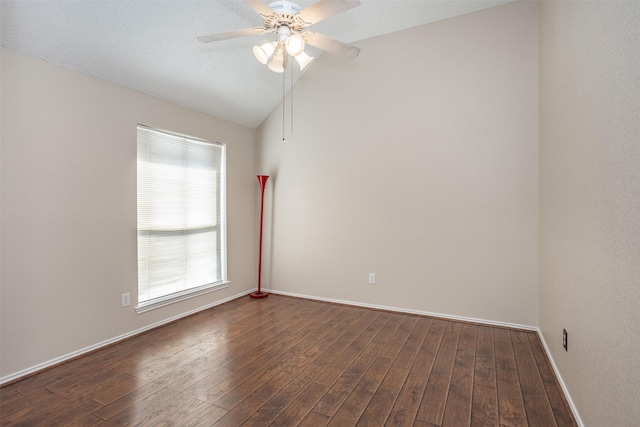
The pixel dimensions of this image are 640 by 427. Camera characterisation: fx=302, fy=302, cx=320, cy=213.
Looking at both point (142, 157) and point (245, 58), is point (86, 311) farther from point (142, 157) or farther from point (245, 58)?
point (245, 58)

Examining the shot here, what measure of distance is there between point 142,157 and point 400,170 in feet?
9.07

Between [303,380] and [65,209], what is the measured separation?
2.30m

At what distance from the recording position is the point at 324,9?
1.89 metres

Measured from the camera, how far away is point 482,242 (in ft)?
10.3

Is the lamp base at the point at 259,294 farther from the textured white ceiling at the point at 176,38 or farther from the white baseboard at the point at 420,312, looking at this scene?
the textured white ceiling at the point at 176,38

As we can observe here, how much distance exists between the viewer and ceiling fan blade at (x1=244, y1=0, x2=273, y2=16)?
6.11ft

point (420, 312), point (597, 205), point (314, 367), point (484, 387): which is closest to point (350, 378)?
point (314, 367)

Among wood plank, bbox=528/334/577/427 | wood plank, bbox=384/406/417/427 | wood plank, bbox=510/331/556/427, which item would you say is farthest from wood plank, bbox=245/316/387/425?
wood plank, bbox=528/334/577/427

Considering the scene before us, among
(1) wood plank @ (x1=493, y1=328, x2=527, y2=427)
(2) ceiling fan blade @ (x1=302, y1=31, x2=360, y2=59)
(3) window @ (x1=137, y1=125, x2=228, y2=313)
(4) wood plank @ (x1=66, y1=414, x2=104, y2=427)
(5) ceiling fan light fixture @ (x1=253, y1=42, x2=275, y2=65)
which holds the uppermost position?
(2) ceiling fan blade @ (x1=302, y1=31, x2=360, y2=59)

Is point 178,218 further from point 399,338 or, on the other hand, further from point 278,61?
point 399,338

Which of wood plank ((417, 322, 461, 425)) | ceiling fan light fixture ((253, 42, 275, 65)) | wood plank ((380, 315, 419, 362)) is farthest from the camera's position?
wood plank ((380, 315, 419, 362))

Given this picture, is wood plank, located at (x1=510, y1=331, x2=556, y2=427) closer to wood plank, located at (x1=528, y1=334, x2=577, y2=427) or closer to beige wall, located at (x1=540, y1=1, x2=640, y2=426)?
wood plank, located at (x1=528, y1=334, x2=577, y2=427)

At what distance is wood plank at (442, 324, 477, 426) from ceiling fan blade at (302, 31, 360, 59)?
251cm

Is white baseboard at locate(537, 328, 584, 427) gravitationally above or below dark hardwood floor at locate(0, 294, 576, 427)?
above
